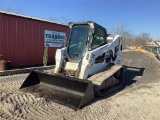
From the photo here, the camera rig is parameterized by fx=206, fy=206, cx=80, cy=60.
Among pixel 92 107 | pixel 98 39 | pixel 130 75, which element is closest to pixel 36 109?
pixel 92 107

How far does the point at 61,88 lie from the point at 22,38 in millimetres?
6952

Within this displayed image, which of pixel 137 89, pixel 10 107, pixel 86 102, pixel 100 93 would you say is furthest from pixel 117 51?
pixel 10 107

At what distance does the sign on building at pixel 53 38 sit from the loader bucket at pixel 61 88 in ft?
24.3

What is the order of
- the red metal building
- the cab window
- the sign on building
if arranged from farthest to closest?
the sign on building < the red metal building < the cab window

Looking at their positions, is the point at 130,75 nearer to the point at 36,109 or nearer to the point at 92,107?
the point at 92,107

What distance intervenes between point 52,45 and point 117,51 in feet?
23.1

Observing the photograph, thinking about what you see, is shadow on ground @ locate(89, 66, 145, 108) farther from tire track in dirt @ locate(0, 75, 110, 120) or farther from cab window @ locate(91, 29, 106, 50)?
cab window @ locate(91, 29, 106, 50)

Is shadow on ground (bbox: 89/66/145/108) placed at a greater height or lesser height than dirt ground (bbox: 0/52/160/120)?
greater

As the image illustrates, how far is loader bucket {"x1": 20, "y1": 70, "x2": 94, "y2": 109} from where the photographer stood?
5461 mm

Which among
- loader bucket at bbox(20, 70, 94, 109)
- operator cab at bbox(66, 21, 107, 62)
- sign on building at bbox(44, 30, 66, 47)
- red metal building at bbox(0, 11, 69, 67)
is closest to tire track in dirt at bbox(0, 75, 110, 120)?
loader bucket at bbox(20, 70, 94, 109)

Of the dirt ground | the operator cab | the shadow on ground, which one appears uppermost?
the operator cab

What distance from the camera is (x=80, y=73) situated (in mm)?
6426

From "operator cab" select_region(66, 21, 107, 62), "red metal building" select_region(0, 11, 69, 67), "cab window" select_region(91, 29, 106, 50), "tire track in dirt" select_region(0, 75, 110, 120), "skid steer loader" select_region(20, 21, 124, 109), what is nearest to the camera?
"tire track in dirt" select_region(0, 75, 110, 120)

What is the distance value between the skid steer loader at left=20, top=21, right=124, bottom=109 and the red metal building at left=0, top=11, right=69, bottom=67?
521cm
